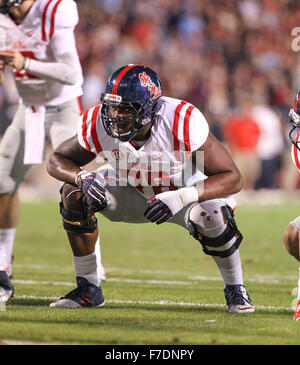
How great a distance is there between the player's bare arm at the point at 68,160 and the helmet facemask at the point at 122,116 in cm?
34

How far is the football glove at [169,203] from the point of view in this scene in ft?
15.0

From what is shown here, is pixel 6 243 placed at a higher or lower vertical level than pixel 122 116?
lower

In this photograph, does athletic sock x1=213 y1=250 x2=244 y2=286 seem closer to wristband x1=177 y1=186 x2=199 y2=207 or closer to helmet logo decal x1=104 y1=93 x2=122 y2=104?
wristband x1=177 y1=186 x2=199 y2=207

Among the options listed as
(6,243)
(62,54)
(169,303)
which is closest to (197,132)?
(169,303)

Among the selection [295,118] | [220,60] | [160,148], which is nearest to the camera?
[295,118]

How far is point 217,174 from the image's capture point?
4.70m

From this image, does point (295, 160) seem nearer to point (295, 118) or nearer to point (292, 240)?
point (295, 118)

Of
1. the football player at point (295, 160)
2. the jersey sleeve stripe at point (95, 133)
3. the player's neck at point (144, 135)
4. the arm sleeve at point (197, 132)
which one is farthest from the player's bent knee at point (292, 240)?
the jersey sleeve stripe at point (95, 133)

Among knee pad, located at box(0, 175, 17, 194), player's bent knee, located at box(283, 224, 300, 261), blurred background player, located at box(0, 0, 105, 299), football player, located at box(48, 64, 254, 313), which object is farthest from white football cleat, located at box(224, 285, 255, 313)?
knee pad, located at box(0, 175, 17, 194)

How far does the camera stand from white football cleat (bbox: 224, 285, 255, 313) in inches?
190

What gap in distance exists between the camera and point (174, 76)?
15.6 meters

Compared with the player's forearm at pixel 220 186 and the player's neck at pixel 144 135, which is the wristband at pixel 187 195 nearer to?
the player's forearm at pixel 220 186

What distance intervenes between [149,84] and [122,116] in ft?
0.91
